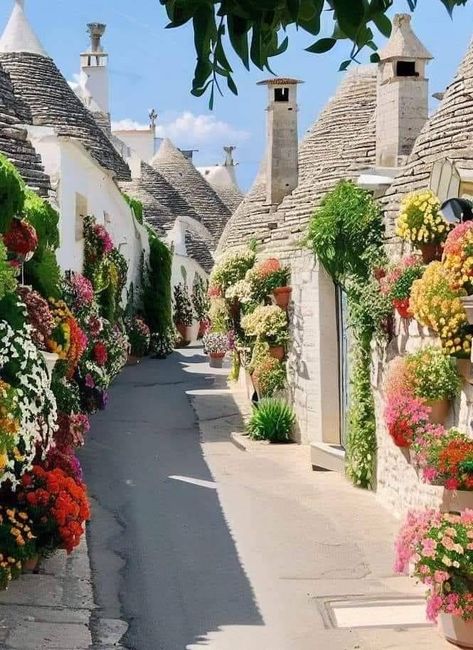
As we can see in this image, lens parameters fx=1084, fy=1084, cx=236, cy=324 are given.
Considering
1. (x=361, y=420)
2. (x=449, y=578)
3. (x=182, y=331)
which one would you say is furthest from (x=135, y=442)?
(x=182, y=331)

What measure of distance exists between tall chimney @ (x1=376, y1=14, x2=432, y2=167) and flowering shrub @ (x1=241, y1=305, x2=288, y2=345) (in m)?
3.00

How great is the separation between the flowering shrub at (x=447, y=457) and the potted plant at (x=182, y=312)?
2885cm

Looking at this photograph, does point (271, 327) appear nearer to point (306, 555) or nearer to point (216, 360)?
point (306, 555)

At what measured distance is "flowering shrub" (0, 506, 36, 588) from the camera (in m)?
7.80

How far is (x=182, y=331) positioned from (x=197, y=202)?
42.0 ft

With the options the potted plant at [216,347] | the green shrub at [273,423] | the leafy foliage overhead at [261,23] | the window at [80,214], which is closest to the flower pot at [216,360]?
the potted plant at [216,347]

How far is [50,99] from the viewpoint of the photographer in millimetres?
18953

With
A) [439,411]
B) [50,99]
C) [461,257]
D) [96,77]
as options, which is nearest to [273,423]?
[439,411]

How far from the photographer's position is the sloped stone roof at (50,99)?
730 inches

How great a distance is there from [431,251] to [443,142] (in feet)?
7.03

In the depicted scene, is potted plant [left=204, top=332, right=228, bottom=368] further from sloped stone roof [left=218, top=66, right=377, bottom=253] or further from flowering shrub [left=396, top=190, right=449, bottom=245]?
flowering shrub [left=396, top=190, right=449, bottom=245]

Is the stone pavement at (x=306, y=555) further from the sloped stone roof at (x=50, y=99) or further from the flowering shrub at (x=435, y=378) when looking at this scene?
the sloped stone roof at (x=50, y=99)

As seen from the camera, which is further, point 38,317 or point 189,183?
point 189,183

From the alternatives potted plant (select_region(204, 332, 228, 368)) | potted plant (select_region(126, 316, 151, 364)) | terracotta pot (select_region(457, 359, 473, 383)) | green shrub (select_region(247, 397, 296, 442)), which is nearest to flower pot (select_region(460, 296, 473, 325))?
terracotta pot (select_region(457, 359, 473, 383))
